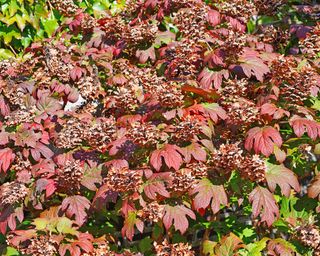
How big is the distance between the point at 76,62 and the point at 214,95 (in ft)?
3.00

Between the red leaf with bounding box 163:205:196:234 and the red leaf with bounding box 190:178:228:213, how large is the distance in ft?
0.25

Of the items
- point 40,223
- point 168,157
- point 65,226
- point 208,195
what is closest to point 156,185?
point 168,157

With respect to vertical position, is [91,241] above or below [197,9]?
below

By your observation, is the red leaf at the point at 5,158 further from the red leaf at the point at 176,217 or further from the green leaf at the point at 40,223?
the red leaf at the point at 176,217

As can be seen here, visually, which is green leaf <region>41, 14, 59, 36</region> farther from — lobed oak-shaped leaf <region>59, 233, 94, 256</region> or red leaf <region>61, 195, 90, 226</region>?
lobed oak-shaped leaf <region>59, 233, 94, 256</region>

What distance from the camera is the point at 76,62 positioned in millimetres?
3475

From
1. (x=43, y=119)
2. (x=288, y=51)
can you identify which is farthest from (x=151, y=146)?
(x=288, y=51)

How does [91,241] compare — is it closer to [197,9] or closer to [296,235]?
[296,235]

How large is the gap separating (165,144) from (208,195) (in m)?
0.32

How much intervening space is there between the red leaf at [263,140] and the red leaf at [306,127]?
0.10 metres

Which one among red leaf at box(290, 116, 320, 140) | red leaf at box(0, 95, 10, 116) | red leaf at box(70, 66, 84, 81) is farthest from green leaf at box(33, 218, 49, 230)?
red leaf at box(290, 116, 320, 140)

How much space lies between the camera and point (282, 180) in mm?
2766

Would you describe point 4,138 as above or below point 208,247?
above

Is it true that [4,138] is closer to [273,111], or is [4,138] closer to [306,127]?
[273,111]
